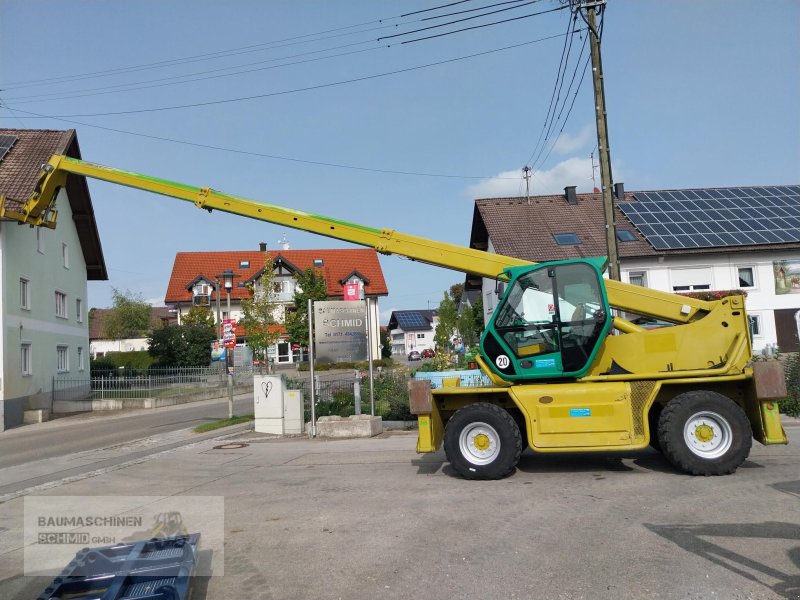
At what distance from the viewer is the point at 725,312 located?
863cm

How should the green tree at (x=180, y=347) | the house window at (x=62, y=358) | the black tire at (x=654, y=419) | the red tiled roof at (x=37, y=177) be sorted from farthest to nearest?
the green tree at (x=180, y=347) → the house window at (x=62, y=358) → the red tiled roof at (x=37, y=177) → the black tire at (x=654, y=419)

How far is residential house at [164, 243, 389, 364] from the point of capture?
5591 centimetres

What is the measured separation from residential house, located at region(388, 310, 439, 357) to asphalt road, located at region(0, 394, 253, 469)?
280 feet

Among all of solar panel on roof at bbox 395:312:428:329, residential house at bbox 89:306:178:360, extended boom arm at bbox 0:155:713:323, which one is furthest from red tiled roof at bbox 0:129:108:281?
solar panel on roof at bbox 395:312:428:329

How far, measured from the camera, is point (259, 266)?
6225 centimetres

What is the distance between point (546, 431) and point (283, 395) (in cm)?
818

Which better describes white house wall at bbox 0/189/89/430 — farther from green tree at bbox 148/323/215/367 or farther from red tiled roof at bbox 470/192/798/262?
red tiled roof at bbox 470/192/798/262

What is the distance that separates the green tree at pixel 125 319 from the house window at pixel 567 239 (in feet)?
187

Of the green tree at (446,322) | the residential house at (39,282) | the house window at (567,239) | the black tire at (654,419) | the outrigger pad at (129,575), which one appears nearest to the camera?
the outrigger pad at (129,575)

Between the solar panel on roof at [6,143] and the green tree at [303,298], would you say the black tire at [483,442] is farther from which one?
the green tree at [303,298]

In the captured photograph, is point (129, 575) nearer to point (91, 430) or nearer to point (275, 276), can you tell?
point (91, 430)

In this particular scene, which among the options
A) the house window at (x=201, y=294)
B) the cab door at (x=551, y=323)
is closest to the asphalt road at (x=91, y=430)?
the cab door at (x=551, y=323)

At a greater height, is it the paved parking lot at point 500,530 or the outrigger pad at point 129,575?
the outrigger pad at point 129,575

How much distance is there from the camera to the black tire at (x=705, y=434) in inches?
316
